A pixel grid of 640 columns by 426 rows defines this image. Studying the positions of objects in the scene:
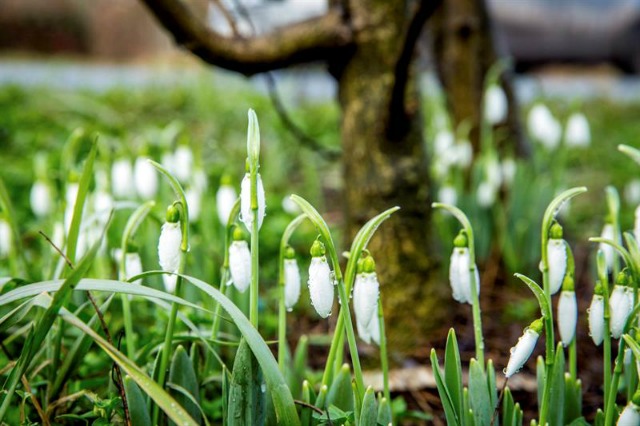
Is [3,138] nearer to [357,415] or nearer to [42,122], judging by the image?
[42,122]

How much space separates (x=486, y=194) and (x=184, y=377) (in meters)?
1.79

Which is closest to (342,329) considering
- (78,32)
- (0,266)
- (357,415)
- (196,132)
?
(357,415)

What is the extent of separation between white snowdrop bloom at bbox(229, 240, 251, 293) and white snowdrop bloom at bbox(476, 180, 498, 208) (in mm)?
1696

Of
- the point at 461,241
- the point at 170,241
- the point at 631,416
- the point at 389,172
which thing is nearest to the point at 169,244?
the point at 170,241

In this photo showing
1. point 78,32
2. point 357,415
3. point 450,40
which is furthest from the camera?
point 78,32

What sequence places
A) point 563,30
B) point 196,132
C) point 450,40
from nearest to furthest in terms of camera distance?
point 450,40, point 196,132, point 563,30

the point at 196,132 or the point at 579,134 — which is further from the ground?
the point at 196,132

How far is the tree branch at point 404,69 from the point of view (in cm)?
190

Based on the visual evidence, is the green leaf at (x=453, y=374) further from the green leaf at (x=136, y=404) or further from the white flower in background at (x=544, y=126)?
the white flower in background at (x=544, y=126)

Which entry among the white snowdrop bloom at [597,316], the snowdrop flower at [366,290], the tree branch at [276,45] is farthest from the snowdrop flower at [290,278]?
the tree branch at [276,45]

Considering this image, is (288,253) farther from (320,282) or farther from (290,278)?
(320,282)

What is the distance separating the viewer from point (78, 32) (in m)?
11.6

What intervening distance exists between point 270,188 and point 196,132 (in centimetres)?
172

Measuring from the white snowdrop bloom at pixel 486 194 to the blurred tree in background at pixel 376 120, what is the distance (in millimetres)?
549
